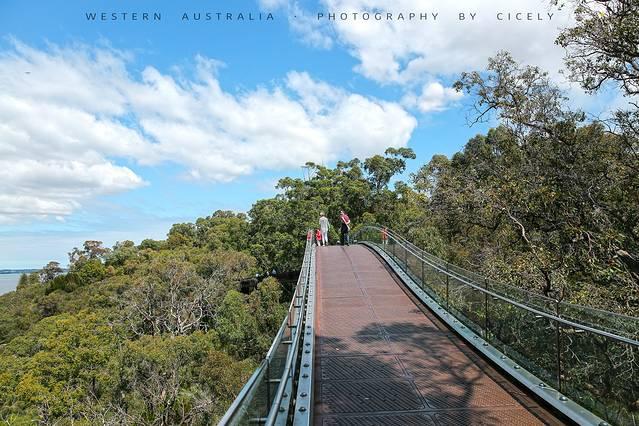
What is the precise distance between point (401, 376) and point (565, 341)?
2.07 metres

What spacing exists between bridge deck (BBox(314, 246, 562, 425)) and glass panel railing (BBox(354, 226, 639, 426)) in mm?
427

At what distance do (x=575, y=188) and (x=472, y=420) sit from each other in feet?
30.4

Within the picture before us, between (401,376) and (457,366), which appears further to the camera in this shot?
(457,366)

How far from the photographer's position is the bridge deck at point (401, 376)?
497cm

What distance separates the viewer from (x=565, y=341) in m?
5.17

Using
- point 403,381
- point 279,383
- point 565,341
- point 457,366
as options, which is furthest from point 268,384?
point 457,366

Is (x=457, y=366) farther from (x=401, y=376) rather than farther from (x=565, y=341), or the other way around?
(x=565, y=341)

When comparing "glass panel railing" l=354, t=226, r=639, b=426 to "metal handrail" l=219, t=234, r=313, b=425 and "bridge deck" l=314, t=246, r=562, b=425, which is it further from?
"metal handrail" l=219, t=234, r=313, b=425

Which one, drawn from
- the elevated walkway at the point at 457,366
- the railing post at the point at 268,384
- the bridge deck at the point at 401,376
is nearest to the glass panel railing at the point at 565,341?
the elevated walkway at the point at 457,366

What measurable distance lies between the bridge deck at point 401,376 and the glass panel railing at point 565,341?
427 millimetres

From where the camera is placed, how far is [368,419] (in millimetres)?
4918

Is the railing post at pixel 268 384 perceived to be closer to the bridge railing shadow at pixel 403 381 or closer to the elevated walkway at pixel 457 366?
the elevated walkway at pixel 457 366

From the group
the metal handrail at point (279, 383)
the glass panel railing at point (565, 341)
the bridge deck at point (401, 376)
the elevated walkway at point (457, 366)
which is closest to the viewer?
the metal handrail at point (279, 383)

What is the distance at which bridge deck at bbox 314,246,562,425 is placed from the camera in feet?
16.3
